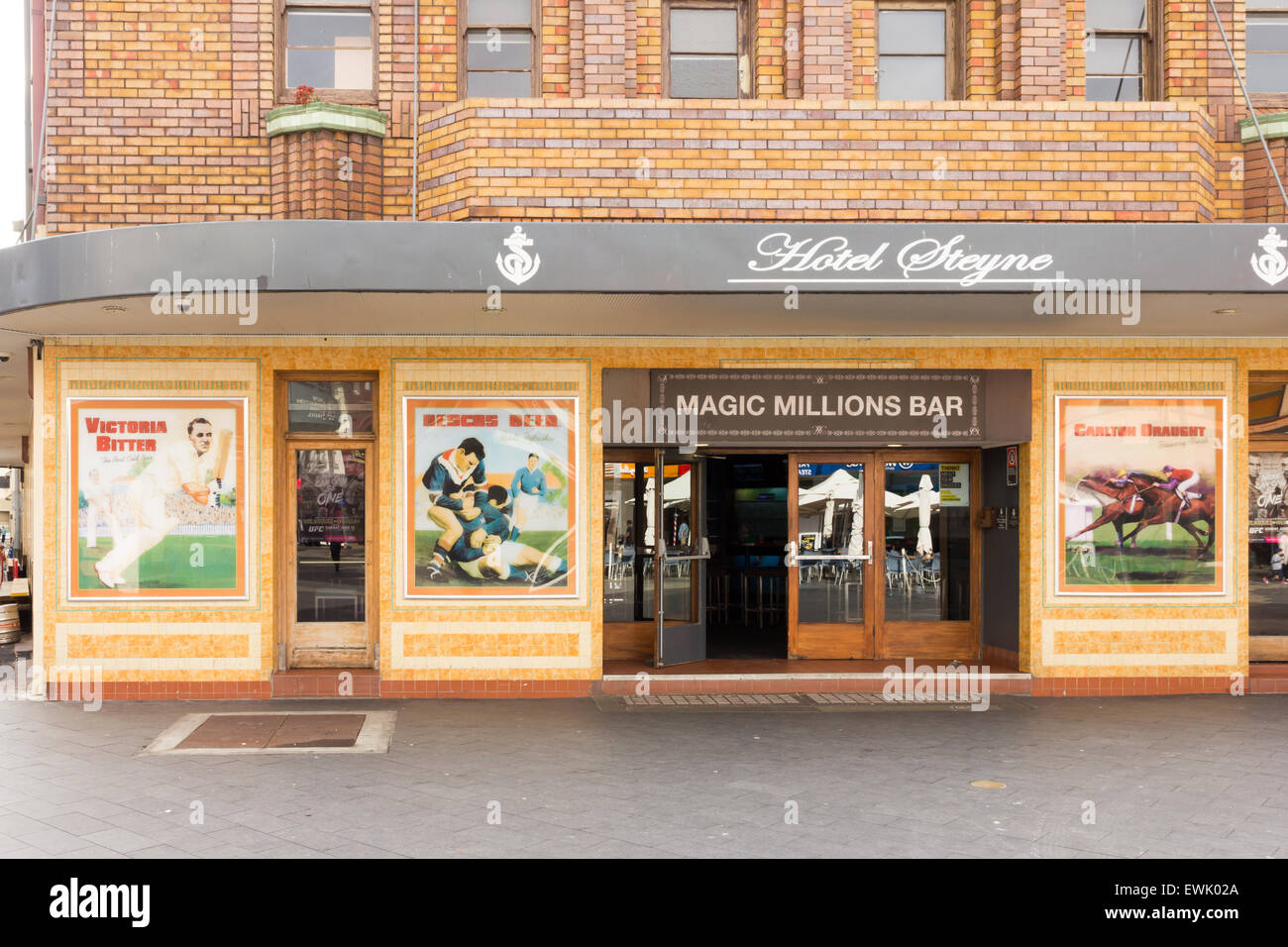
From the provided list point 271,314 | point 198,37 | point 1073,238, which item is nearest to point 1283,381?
point 1073,238

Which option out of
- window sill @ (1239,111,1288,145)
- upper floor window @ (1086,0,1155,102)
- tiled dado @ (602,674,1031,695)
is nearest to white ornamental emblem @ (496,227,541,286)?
tiled dado @ (602,674,1031,695)

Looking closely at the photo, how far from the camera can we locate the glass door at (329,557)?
33.5 feet

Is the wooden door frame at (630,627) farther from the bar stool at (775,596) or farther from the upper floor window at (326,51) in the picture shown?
the upper floor window at (326,51)

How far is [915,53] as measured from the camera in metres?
10.3

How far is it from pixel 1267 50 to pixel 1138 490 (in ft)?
14.2

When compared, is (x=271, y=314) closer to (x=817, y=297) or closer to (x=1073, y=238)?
(x=817, y=297)

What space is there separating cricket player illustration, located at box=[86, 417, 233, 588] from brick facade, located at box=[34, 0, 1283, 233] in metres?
2.01

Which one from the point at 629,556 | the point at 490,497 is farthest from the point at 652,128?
the point at 629,556

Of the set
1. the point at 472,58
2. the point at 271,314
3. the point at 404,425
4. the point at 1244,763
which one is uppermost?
the point at 472,58

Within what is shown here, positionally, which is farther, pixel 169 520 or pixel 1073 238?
pixel 169 520

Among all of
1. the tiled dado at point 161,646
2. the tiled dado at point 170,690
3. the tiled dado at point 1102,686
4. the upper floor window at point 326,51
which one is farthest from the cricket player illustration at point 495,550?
the tiled dado at point 1102,686

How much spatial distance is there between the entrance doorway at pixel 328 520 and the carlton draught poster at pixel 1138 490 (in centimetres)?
642

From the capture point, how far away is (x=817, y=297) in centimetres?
834

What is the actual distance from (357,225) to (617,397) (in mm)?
3054
